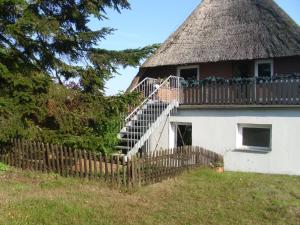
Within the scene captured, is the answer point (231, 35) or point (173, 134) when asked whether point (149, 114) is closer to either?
point (173, 134)

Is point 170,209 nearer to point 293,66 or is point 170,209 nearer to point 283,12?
point 293,66

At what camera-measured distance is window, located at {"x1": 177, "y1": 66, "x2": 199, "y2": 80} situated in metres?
20.8

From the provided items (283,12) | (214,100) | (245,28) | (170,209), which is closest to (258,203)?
(170,209)

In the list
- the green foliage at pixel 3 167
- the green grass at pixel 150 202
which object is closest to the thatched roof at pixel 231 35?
the green grass at pixel 150 202

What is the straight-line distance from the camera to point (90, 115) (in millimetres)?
13320

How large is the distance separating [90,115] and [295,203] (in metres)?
6.69

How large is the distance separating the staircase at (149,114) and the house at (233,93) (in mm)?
40

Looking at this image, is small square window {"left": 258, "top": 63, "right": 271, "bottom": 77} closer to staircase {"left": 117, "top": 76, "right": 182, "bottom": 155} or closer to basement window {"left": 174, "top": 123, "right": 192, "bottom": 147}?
staircase {"left": 117, "top": 76, "right": 182, "bottom": 155}

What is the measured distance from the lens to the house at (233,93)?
15.7 metres

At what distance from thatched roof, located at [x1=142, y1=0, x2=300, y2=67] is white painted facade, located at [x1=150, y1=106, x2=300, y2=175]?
2519mm

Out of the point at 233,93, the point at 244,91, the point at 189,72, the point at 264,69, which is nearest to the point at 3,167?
the point at 233,93

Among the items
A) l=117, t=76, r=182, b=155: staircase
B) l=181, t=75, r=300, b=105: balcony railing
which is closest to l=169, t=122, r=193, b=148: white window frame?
l=117, t=76, r=182, b=155: staircase

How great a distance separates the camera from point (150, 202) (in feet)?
31.7

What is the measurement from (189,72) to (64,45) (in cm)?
858
